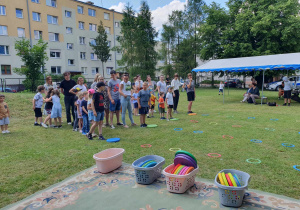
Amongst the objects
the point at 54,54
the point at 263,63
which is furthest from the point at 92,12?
the point at 263,63

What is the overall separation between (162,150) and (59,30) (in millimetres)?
33444

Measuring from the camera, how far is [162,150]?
194 inches

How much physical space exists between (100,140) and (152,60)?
26720 millimetres

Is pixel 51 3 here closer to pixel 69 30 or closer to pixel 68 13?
pixel 68 13

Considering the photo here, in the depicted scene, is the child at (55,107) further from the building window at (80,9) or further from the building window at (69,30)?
the building window at (80,9)

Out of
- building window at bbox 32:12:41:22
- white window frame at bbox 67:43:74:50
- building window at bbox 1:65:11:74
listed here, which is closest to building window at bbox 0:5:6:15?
building window at bbox 32:12:41:22

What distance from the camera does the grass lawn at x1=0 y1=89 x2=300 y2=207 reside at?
3459 millimetres

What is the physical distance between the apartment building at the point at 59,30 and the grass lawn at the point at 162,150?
25.4 metres

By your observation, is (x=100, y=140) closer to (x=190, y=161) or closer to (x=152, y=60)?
(x=190, y=161)

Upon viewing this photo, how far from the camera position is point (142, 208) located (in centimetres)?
275

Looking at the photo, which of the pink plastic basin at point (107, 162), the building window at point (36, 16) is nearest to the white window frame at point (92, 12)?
the building window at point (36, 16)

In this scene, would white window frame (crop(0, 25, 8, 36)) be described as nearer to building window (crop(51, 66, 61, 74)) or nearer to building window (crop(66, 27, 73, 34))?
building window (crop(51, 66, 61, 74))

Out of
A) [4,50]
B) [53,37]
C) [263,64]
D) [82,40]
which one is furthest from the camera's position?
[82,40]

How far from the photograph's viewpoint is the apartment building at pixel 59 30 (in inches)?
1077
